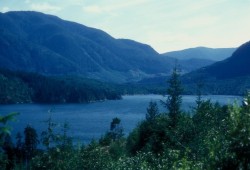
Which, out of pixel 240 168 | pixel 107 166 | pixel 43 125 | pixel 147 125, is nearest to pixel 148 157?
pixel 107 166

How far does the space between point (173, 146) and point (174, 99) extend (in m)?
17.8

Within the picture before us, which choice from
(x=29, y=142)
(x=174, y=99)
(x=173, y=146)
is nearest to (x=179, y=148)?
(x=173, y=146)

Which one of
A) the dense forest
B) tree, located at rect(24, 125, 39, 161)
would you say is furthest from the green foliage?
tree, located at rect(24, 125, 39, 161)

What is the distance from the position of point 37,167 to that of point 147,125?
39.2 metres

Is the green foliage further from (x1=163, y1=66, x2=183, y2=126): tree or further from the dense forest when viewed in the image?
(x1=163, y1=66, x2=183, y2=126): tree

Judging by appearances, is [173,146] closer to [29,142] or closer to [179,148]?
[179,148]

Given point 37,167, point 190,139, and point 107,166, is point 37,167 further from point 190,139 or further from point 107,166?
point 190,139

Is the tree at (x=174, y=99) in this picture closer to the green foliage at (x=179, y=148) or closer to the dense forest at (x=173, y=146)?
the dense forest at (x=173, y=146)

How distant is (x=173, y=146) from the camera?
1889 inches

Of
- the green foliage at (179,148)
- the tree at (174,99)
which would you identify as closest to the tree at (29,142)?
the green foliage at (179,148)

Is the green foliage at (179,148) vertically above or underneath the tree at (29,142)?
above

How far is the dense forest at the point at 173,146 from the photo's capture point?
15634mm

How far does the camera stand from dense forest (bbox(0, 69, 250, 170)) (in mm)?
15634

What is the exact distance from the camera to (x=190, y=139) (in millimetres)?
45531
